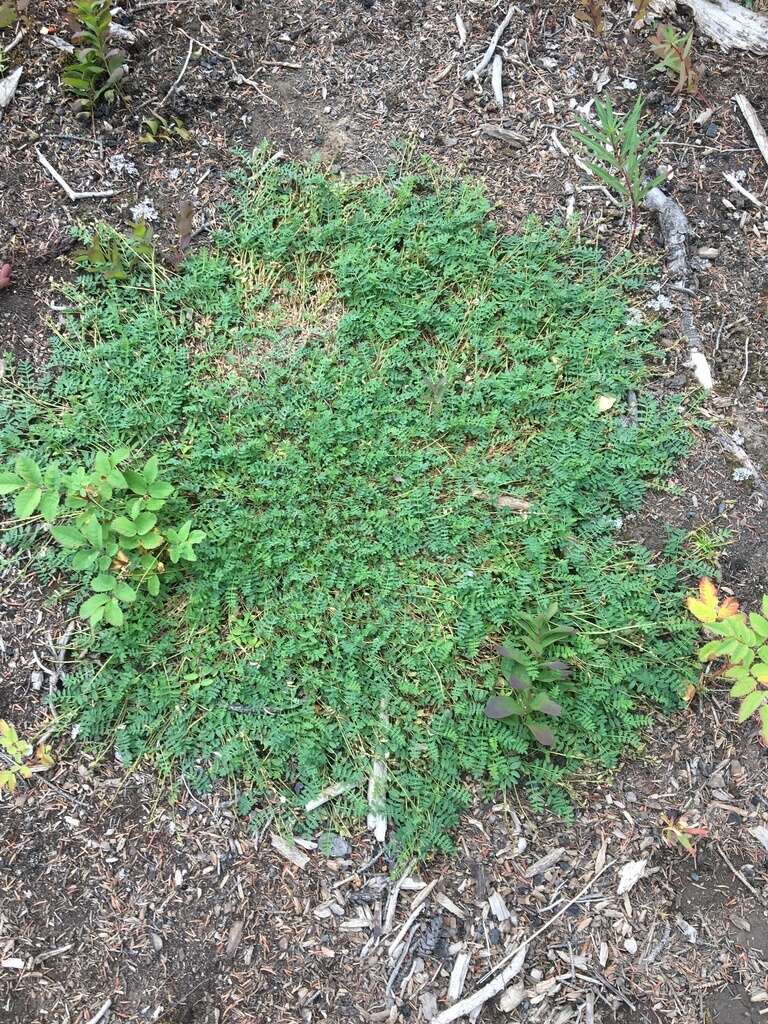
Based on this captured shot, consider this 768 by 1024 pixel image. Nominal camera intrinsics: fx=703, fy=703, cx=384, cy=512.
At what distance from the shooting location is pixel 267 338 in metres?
2.92

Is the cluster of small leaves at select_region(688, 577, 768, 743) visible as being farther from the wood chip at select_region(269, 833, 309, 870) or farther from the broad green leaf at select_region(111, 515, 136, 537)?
the broad green leaf at select_region(111, 515, 136, 537)

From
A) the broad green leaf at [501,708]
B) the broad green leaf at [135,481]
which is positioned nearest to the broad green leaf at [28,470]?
the broad green leaf at [135,481]

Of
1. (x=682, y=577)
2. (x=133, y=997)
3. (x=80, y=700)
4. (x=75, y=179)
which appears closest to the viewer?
(x=133, y=997)

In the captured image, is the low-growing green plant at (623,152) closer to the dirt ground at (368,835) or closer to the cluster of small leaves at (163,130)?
the dirt ground at (368,835)

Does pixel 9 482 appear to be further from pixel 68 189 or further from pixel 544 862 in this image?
pixel 544 862

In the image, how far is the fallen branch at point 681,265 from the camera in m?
2.95

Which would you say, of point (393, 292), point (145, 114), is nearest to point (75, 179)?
point (145, 114)

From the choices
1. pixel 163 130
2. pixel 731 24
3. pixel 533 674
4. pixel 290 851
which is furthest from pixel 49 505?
pixel 731 24

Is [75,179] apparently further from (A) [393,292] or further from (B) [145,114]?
(A) [393,292]

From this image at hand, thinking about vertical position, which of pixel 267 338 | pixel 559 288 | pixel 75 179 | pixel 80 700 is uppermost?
pixel 75 179

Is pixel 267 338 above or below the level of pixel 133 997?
above

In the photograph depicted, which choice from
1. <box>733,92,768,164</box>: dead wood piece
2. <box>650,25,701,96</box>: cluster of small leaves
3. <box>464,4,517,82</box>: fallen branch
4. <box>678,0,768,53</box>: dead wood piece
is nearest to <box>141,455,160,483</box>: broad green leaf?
<box>464,4,517,82</box>: fallen branch

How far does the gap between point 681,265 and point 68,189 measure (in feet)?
8.76

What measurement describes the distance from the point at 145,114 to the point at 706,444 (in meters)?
2.83
